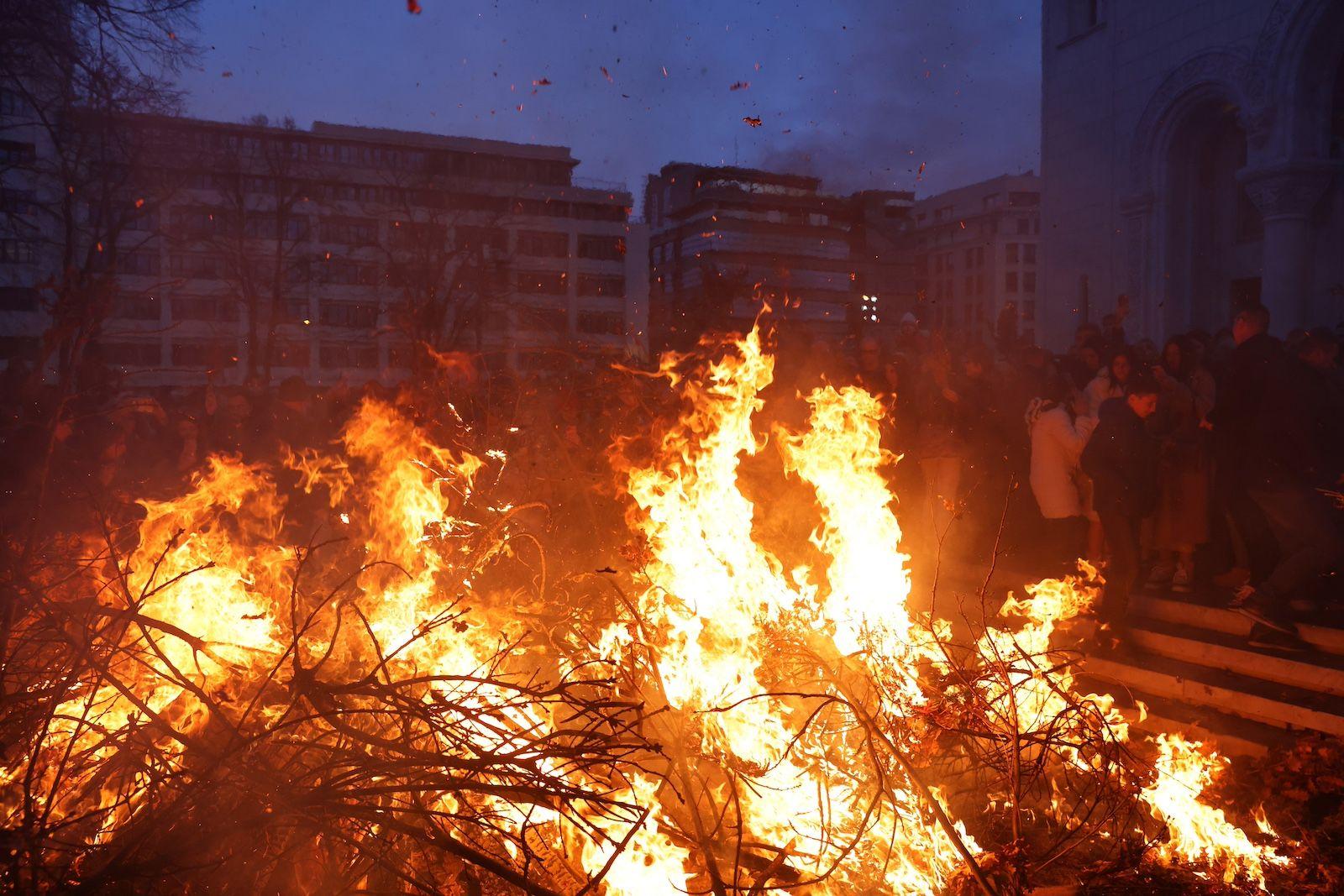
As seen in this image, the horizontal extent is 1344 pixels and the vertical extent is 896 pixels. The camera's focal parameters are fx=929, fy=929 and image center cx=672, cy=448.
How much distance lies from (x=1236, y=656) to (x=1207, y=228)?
13.3m

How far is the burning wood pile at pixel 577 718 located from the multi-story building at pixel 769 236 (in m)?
52.4

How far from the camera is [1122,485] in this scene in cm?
658

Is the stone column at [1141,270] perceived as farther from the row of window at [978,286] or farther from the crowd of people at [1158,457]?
the row of window at [978,286]

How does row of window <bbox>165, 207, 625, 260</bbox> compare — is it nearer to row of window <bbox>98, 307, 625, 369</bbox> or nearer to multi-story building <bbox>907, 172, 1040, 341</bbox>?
row of window <bbox>98, 307, 625, 369</bbox>

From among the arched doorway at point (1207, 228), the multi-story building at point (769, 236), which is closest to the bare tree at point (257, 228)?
the multi-story building at point (769, 236)

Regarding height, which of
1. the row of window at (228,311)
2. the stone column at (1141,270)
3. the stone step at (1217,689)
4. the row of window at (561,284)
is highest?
the row of window at (561,284)

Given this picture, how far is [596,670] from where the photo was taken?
5.10 m

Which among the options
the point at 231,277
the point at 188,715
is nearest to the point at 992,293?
the point at 231,277

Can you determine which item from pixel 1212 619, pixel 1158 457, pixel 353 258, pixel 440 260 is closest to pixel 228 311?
pixel 353 258

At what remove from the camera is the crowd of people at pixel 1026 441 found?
6492 millimetres

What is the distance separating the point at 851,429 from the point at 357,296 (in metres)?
46.5

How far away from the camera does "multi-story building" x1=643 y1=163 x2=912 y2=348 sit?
6431cm

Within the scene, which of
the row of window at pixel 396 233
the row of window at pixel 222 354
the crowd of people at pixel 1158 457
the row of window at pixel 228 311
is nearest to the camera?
the crowd of people at pixel 1158 457

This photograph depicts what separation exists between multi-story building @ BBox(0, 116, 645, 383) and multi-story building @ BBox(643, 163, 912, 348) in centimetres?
722
